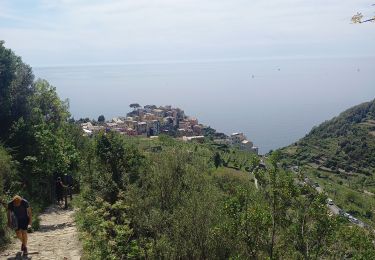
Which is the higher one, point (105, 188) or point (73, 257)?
point (105, 188)

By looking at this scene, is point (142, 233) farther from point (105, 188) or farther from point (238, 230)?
point (238, 230)

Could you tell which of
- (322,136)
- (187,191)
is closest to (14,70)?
(187,191)

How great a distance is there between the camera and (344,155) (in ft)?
311

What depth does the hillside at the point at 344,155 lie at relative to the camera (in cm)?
6712

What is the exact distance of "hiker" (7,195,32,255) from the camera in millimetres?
8539

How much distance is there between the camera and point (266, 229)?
5730 millimetres

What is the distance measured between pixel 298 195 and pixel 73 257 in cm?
510

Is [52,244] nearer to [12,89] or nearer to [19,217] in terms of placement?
[19,217]

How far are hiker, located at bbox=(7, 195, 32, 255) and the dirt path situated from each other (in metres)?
0.37

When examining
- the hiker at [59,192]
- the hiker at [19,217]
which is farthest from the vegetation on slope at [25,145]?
the hiker at [19,217]

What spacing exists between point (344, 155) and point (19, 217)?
9427 centimetres

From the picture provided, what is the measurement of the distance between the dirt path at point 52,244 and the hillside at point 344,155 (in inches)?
1885

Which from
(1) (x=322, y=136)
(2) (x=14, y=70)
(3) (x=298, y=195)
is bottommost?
(1) (x=322, y=136)

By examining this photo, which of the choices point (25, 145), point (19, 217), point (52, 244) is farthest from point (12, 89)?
point (19, 217)
